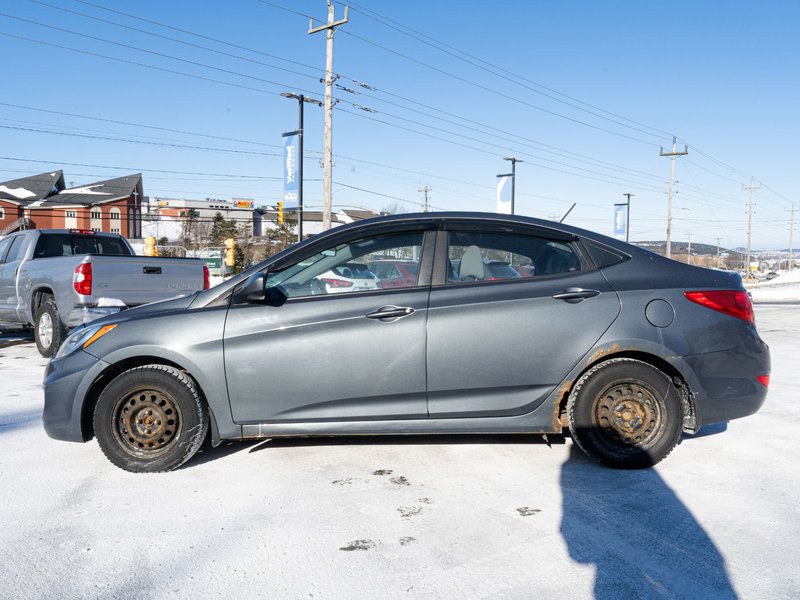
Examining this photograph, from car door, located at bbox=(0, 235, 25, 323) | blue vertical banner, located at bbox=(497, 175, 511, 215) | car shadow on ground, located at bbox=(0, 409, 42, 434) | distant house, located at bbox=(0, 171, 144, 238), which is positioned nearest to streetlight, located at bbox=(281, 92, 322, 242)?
blue vertical banner, located at bbox=(497, 175, 511, 215)

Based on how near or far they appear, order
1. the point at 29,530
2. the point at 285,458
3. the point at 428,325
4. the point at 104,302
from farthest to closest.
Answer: the point at 104,302 → the point at 285,458 → the point at 428,325 → the point at 29,530

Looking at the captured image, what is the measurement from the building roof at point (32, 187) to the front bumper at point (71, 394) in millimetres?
68038

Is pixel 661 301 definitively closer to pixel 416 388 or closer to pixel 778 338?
pixel 416 388

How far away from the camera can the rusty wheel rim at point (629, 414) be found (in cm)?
413

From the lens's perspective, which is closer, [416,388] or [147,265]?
[416,388]

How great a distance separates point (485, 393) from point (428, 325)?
566 mm

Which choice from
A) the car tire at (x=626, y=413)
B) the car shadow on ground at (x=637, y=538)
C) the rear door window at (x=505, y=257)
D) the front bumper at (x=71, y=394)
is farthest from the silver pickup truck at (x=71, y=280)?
the car shadow on ground at (x=637, y=538)

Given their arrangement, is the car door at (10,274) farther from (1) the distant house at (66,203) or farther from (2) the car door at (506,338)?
(1) the distant house at (66,203)

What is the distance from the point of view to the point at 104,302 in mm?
8242

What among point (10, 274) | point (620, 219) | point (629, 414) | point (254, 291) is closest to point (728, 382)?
point (629, 414)

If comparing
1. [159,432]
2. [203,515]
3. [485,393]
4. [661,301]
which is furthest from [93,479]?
[661,301]

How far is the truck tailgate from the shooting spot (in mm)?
8211

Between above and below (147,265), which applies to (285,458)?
below

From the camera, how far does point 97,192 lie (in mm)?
68562
